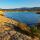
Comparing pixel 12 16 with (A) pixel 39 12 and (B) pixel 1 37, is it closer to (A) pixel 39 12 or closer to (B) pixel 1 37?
(A) pixel 39 12

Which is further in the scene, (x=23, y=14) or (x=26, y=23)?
(x=23, y=14)

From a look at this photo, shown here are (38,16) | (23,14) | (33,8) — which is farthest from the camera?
(23,14)

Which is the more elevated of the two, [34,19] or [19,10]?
[19,10]

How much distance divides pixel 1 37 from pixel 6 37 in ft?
0.61

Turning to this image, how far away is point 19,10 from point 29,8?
0.57 m

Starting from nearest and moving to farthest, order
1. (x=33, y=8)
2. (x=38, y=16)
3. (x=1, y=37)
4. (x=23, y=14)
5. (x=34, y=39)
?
(x=1, y=37), (x=34, y=39), (x=33, y=8), (x=38, y=16), (x=23, y=14)

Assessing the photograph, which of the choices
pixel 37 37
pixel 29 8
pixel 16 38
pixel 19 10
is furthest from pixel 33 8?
pixel 16 38

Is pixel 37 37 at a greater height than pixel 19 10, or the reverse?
pixel 19 10

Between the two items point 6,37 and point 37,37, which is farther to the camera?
point 37,37

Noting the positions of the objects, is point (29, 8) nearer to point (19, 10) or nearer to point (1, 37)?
point (19, 10)

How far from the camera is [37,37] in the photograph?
5910mm

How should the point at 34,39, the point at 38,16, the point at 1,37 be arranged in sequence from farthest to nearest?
the point at 38,16
the point at 34,39
the point at 1,37

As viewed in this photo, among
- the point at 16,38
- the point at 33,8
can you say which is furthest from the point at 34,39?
the point at 33,8

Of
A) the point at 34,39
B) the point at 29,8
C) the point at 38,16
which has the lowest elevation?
the point at 34,39
